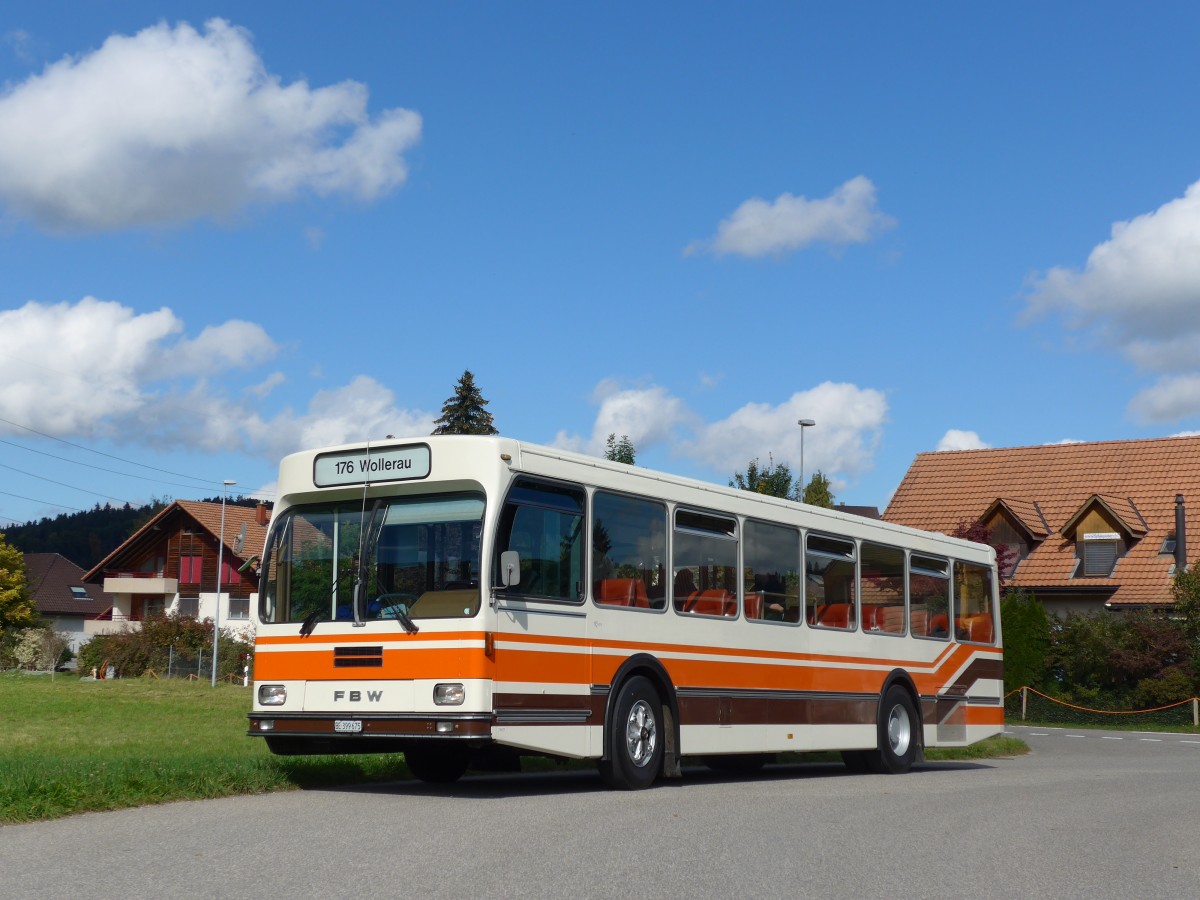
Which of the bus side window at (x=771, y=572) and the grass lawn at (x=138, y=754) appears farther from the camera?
the bus side window at (x=771, y=572)

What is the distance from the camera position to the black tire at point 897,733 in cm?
1861

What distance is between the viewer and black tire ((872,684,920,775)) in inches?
733

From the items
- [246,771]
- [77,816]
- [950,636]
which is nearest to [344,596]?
[246,771]

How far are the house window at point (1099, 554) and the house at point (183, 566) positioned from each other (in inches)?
1780

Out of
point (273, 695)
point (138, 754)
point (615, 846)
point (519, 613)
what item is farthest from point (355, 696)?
point (138, 754)

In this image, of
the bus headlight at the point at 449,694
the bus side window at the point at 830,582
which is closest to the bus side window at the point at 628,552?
the bus headlight at the point at 449,694

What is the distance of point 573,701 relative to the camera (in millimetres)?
13320

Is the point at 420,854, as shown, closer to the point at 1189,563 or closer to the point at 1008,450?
the point at 1189,563

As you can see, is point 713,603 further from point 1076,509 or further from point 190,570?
point 190,570

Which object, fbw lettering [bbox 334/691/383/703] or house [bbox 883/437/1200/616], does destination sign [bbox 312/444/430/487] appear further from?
house [bbox 883/437/1200/616]

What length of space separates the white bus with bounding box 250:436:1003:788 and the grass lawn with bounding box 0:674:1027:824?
24.2 inches

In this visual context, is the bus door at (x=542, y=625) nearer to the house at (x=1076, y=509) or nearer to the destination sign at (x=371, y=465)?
the destination sign at (x=371, y=465)

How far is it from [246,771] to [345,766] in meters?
1.74

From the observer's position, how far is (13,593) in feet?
269
